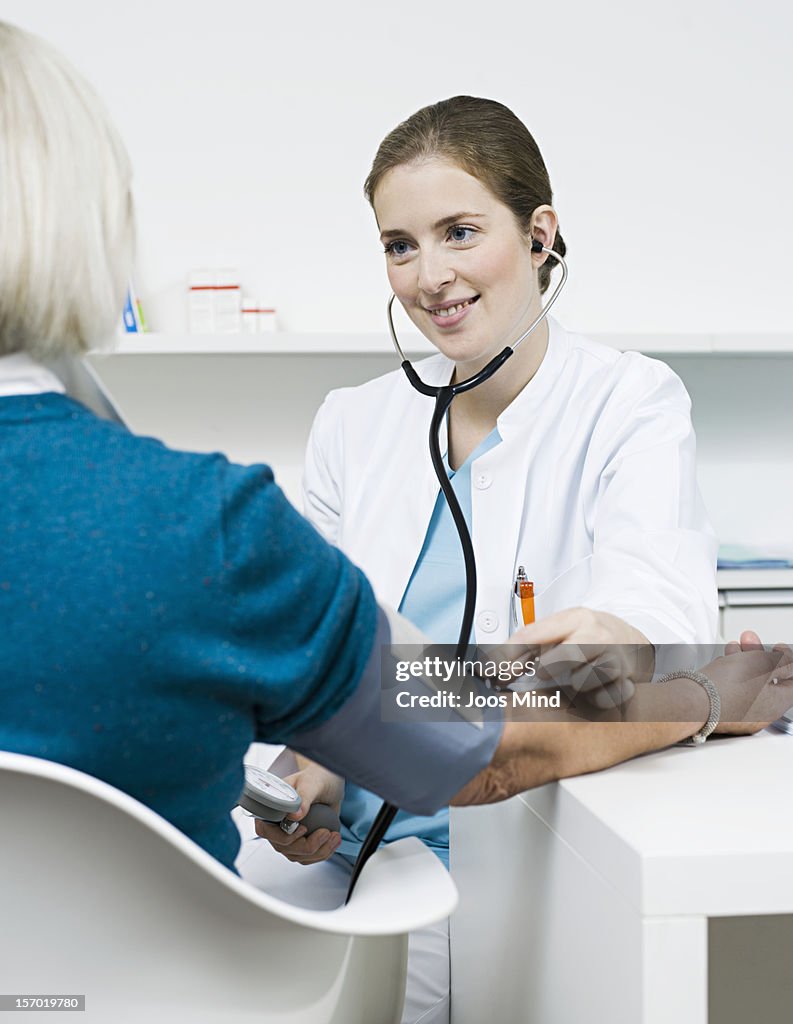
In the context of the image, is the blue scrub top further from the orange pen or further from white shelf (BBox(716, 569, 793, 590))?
white shelf (BBox(716, 569, 793, 590))

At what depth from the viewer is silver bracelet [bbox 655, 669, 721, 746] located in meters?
0.88

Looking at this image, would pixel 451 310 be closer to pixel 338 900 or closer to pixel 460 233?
pixel 460 233

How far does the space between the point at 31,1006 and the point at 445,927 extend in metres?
0.66

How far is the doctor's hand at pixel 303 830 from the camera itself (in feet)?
3.96

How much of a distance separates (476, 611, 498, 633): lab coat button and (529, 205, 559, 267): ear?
1.74 ft

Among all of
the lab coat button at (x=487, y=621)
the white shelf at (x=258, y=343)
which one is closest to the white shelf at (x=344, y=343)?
the white shelf at (x=258, y=343)

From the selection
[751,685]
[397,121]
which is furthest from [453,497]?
[397,121]

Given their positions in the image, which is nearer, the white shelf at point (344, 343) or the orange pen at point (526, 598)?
the orange pen at point (526, 598)

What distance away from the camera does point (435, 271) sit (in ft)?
4.90

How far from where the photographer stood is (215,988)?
24.3 inches

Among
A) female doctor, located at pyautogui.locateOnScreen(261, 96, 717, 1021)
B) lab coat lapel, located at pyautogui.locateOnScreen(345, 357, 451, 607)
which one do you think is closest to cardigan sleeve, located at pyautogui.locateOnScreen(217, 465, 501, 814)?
female doctor, located at pyautogui.locateOnScreen(261, 96, 717, 1021)

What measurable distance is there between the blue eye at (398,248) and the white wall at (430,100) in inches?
48.9

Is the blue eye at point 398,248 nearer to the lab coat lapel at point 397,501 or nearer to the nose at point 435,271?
the nose at point 435,271

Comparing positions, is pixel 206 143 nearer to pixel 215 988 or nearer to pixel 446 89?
pixel 446 89
